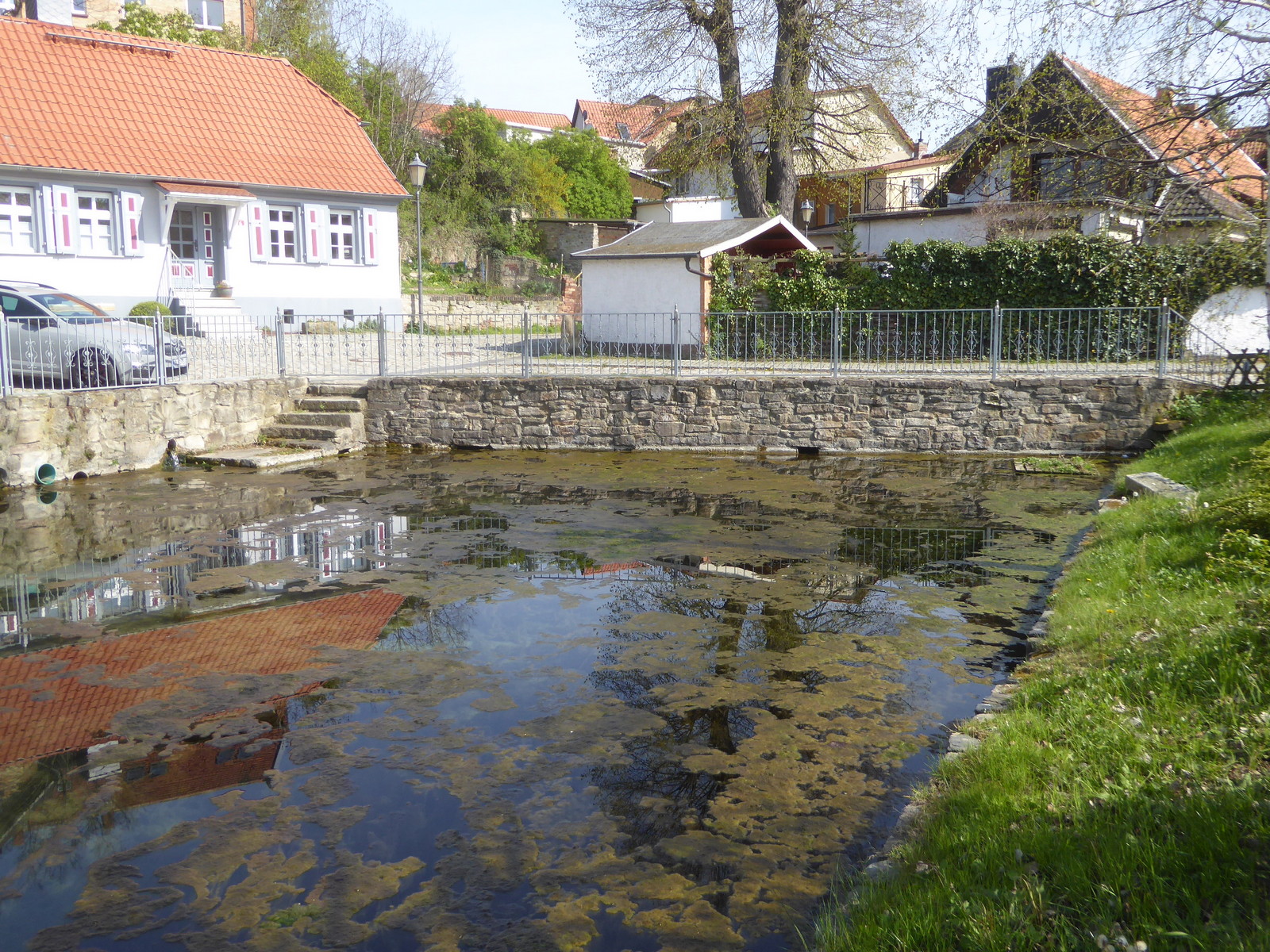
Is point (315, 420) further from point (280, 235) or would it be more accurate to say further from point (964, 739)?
point (964, 739)

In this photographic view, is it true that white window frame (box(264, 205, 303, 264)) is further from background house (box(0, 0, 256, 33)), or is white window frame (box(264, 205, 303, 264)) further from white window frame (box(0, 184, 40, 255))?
background house (box(0, 0, 256, 33))

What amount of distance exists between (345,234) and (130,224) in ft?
18.4

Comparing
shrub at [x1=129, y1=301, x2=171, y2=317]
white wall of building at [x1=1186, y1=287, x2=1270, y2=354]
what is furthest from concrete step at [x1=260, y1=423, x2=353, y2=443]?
white wall of building at [x1=1186, y1=287, x2=1270, y2=354]

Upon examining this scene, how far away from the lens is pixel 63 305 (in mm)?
15484

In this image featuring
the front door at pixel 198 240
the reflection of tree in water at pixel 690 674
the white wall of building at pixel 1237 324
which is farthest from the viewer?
the front door at pixel 198 240

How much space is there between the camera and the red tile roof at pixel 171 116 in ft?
77.5

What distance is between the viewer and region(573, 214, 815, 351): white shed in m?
21.9

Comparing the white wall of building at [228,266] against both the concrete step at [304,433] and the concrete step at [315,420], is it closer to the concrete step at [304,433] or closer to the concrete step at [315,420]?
the concrete step at [315,420]

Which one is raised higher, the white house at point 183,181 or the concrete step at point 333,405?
the white house at point 183,181

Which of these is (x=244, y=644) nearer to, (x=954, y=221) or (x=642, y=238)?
(x=642, y=238)

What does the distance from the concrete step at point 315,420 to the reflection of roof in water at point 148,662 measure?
28.4 feet

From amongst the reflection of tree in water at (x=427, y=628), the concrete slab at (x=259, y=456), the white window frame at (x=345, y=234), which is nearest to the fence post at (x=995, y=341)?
the concrete slab at (x=259, y=456)

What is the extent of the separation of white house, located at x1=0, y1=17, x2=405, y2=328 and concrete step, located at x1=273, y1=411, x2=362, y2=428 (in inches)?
341

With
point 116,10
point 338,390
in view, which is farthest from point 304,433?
point 116,10
